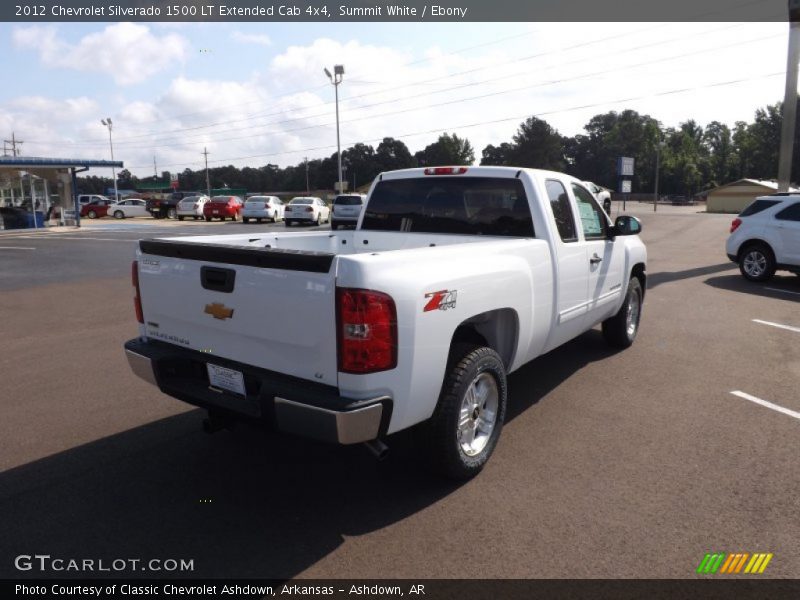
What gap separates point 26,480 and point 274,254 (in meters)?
2.28

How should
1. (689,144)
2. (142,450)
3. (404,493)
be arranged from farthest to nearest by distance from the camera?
(689,144) → (142,450) → (404,493)

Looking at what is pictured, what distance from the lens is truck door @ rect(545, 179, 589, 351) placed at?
4.52 meters

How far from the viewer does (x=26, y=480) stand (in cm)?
360

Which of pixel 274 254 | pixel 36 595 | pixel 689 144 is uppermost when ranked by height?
pixel 689 144

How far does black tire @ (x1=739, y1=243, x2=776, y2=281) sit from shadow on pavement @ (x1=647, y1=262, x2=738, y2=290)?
110 cm

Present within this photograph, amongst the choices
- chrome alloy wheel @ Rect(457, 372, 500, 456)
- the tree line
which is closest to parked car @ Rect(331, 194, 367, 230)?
chrome alloy wheel @ Rect(457, 372, 500, 456)

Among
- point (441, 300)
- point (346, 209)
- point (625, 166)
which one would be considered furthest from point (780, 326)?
point (625, 166)

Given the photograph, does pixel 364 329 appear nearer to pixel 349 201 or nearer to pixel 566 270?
pixel 566 270

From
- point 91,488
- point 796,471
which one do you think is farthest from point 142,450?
point 796,471

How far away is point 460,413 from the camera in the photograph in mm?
3389

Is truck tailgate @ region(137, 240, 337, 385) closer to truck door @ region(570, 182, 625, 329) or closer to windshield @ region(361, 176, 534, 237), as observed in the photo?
windshield @ region(361, 176, 534, 237)

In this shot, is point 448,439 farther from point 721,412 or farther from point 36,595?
point 721,412

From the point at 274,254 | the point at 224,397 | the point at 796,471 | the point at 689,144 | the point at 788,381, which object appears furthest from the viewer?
the point at 689,144

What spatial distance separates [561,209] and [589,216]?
66cm
